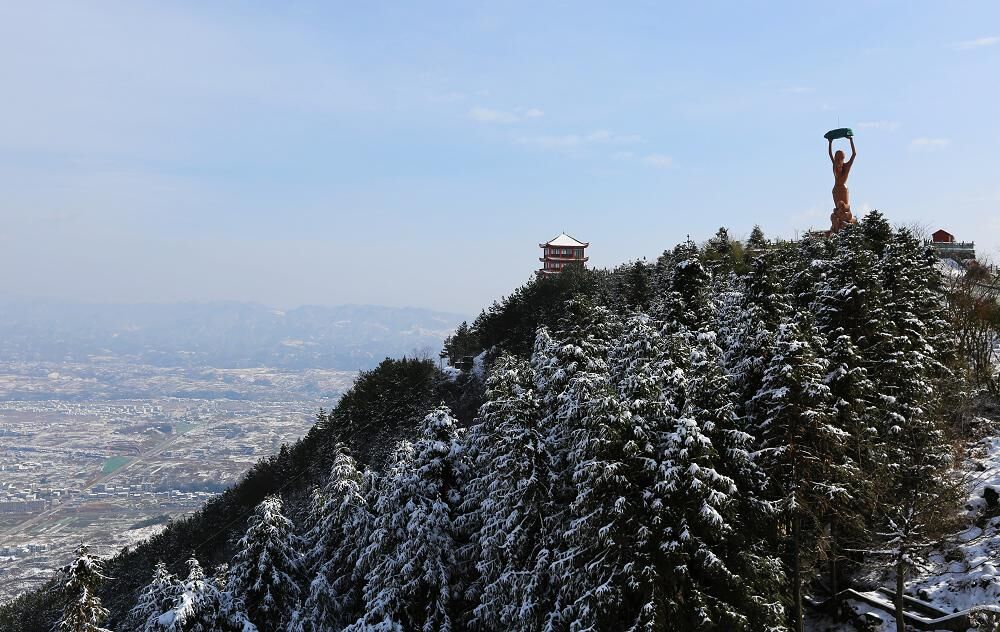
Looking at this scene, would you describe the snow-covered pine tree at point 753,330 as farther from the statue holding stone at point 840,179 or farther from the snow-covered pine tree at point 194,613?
the statue holding stone at point 840,179

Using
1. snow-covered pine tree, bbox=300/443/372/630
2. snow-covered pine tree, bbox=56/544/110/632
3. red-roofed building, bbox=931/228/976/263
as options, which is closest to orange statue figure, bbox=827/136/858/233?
red-roofed building, bbox=931/228/976/263

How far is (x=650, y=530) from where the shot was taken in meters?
15.9

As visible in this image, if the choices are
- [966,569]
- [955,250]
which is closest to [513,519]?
[966,569]

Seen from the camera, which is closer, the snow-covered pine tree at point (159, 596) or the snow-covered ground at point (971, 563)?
the snow-covered ground at point (971, 563)

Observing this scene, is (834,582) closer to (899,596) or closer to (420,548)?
(899,596)

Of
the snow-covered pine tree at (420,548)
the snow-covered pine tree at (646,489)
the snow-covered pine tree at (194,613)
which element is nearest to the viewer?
the snow-covered pine tree at (646,489)

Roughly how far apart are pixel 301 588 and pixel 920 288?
93.0 ft

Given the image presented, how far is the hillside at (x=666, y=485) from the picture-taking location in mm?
16000

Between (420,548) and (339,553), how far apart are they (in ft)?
16.6

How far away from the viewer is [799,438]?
18.0 meters

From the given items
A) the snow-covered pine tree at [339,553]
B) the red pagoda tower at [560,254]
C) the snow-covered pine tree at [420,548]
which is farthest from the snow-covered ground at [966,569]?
the red pagoda tower at [560,254]

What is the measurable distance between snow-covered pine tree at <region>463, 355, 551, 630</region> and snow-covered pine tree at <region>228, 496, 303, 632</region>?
6.96m

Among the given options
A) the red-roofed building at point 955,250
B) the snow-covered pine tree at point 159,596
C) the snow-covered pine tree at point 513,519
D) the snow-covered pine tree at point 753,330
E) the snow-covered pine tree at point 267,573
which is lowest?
the snow-covered pine tree at point 159,596

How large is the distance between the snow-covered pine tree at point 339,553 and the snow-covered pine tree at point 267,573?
85 centimetres
